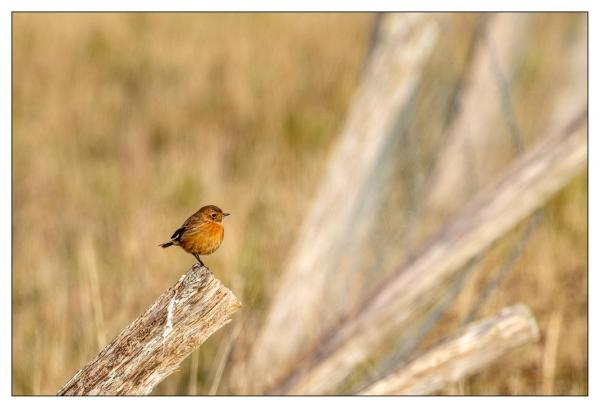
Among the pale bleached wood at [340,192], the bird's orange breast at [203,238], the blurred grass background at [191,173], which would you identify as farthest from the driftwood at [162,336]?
the pale bleached wood at [340,192]

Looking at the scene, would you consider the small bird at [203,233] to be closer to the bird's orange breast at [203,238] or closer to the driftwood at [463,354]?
the bird's orange breast at [203,238]

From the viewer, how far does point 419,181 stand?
364cm

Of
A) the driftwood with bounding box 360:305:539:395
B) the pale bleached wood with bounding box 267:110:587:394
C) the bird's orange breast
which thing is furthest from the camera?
the pale bleached wood with bounding box 267:110:587:394

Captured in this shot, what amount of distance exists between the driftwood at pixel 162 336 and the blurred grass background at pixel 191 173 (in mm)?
890

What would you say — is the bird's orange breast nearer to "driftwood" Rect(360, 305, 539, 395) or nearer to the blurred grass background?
Answer: the blurred grass background

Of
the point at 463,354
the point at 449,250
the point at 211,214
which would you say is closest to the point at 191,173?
the point at 449,250

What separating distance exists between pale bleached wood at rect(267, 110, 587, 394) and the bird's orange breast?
145 cm

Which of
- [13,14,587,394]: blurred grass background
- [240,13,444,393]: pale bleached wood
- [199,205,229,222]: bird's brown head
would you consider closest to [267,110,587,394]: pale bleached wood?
[240,13,444,393]: pale bleached wood

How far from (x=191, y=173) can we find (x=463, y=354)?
11.5ft

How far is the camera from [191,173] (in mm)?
6008

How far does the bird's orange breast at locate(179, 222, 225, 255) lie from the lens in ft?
5.92

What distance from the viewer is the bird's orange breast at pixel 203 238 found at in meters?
1.81

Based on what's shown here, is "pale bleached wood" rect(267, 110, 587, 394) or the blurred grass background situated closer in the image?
"pale bleached wood" rect(267, 110, 587, 394)

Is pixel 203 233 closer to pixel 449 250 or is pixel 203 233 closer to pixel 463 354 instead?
pixel 463 354
